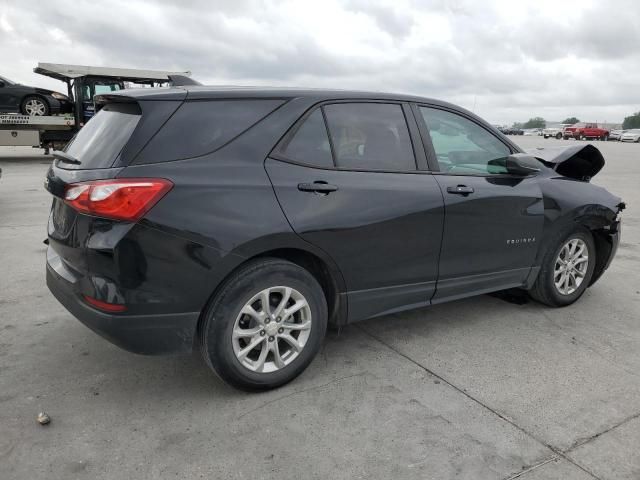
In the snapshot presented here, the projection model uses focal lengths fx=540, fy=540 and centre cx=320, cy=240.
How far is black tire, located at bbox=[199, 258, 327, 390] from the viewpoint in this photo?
9.12 feet

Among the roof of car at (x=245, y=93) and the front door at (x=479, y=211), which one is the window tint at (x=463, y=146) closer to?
the front door at (x=479, y=211)

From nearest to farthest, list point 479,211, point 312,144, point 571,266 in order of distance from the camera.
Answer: point 312,144, point 479,211, point 571,266

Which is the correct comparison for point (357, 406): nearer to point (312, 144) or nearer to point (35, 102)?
point (312, 144)

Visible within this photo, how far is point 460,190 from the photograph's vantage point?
361cm

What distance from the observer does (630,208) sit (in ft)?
32.3

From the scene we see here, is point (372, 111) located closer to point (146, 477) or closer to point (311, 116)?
point (311, 116)

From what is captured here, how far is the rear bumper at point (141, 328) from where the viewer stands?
2.61 m

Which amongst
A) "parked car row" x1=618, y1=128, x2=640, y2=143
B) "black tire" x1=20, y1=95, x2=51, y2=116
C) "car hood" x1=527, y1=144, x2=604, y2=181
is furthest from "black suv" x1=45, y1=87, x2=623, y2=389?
"parked car row" x1=618, y1=128, x2=640, y2=143

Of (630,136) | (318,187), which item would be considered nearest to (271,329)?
(318,187)

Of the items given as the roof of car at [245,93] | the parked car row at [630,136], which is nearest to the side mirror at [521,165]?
the roof of car at [245,93]

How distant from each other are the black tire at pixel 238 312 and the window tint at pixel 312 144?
0.60 meters

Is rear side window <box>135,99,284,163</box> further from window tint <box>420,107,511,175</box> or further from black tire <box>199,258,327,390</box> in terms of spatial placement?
window tint <box>420,107,511,175</box>

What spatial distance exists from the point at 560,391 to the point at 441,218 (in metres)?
1.24

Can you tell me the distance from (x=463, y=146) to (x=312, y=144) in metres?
1.30
